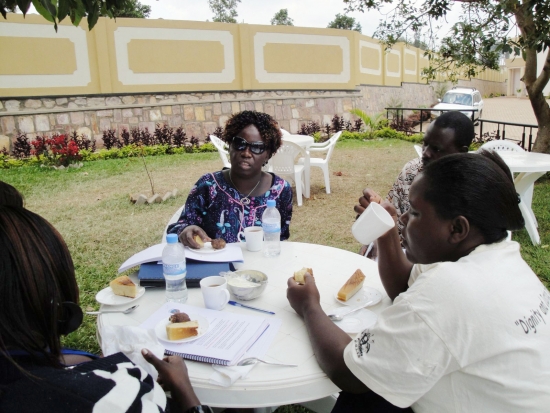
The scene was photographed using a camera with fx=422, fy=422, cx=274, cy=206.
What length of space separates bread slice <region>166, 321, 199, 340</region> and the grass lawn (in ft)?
4.00

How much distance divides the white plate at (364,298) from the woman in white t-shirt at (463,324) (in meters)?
0.38

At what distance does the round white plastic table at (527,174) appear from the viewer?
14.0ft

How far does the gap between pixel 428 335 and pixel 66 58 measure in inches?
497

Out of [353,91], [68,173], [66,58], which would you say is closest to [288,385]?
[68,173]

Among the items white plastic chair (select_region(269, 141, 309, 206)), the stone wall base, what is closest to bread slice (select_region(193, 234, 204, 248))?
white plastic chair (select_region(269, 141, 309, 206))

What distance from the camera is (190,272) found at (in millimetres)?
1908

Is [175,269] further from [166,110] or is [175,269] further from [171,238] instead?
[166,110]

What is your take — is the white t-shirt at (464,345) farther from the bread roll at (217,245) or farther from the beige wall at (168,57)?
the beige wall at (168,57)

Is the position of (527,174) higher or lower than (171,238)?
lower

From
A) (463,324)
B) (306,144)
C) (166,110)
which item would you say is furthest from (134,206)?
(166,110)

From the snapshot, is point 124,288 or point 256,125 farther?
point 256,125

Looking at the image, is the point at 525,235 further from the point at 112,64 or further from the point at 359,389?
the point at 112,64

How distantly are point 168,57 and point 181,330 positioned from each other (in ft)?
41.1

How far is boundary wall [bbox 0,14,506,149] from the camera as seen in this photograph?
35.9 ft
